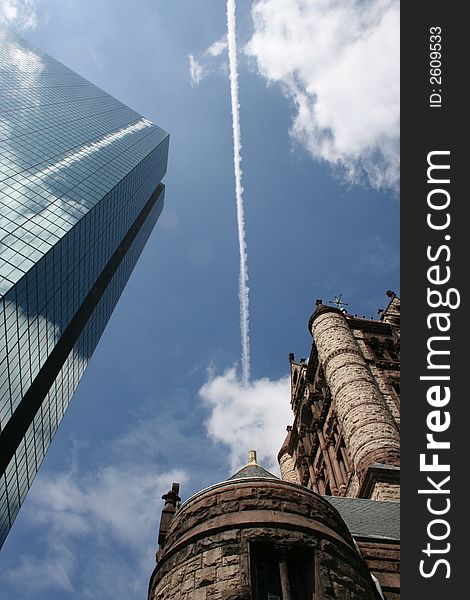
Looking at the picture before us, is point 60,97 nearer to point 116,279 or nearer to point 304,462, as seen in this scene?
point 116,279

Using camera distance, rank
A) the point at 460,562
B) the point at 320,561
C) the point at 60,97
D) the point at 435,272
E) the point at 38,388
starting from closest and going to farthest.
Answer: the point at 460,562, the point at 435,272, the point at 320,561, the point at 38,388, the point at 60,97

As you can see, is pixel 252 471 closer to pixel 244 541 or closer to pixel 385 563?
pixel 244 541

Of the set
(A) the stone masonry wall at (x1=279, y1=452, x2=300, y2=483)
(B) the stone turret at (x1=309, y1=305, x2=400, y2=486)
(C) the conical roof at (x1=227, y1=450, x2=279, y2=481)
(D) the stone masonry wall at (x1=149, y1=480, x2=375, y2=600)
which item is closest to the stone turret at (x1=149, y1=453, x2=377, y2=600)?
(D) the stone masonry wall at (x1=149, y1=480, x2=375, y2=600)

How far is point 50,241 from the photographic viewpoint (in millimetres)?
58719

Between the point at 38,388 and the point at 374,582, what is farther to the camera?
the point at 38,388

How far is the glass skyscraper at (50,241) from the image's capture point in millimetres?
53719

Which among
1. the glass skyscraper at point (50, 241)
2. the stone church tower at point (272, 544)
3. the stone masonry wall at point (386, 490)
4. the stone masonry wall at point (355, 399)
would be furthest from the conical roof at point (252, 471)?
the glass skyscraper at point (50, 241)

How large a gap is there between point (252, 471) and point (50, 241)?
5020 centimetres

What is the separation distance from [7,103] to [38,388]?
49.4m

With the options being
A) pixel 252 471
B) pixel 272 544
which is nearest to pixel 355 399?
pixel 252 471

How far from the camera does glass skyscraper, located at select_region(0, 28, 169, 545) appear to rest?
5372cm

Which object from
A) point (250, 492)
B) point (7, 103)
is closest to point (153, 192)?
point (7, 103)

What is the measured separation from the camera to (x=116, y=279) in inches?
4134

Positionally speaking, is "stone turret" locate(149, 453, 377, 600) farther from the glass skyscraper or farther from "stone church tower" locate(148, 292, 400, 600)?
the glass skyscraper
